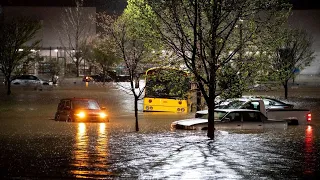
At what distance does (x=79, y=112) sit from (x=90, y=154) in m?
13.0

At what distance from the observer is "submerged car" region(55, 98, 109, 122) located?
1157 inches

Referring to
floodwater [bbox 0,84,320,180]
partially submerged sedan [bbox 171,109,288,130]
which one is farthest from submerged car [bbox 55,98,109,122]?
partially submerged sedan [bbox 171,109,288,130]

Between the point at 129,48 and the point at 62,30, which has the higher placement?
the point at 62,30

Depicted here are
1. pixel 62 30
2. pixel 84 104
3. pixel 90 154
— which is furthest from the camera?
pixel 62 30

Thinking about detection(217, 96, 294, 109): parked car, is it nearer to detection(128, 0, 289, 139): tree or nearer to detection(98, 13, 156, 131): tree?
detection(98, 13, 156, 131): tree

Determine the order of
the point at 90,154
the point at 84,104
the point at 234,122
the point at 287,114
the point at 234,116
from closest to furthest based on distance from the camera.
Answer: the point at 90,154 < the point at 234,122 < the point at 234,116 < the point at 287,114 < the point at 84,104

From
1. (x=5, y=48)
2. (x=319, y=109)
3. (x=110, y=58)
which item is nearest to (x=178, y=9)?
(x=319, y=109)

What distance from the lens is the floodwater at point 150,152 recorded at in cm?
1355

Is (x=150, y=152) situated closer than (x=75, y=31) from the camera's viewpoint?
Yes

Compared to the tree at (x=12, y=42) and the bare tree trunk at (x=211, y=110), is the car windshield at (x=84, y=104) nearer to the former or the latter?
the bare tree trunk at (x=211, y=110)

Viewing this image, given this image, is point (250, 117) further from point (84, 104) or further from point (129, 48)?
point (84, 104)

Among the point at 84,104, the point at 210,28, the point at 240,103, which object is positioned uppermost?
the point at 210,28

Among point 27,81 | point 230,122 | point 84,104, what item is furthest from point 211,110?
point 27,81

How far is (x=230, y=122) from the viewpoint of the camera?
2416 centimetres
